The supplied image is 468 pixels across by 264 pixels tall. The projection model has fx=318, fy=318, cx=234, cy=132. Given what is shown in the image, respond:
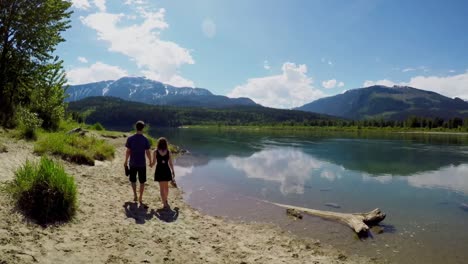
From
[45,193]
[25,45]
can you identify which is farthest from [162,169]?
[25,45]

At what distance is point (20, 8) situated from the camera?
23.5 meters

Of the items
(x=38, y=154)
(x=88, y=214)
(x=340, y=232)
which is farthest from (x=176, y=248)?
(x=38, y=154)

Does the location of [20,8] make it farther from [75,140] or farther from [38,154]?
[38,154]

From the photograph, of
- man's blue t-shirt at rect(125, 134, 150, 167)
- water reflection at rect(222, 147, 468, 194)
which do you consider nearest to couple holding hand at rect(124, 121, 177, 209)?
man's blue t-shirt at rect(125, 134, 150, 167)

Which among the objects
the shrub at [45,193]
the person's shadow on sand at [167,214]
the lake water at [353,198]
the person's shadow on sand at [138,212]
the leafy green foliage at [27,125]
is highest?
A: the leafy green foliage at [27,125]

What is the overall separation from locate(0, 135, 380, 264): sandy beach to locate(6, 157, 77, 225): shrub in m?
0.28

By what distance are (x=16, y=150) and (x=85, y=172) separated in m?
3.17

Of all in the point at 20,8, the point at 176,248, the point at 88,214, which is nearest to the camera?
the point at 176,248

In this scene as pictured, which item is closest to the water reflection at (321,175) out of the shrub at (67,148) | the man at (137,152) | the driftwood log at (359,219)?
the driftwood log at (359,219)

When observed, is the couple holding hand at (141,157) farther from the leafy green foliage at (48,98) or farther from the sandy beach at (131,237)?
the leafy green foliage at (48,98)

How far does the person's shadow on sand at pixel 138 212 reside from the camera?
435 inches

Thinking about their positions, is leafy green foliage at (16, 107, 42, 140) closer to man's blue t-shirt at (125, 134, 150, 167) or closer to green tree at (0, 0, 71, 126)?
green tree at (0, 0, 71, 126)

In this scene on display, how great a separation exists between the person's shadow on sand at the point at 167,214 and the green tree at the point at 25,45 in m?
15.7

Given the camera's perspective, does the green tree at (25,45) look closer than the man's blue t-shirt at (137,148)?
No
